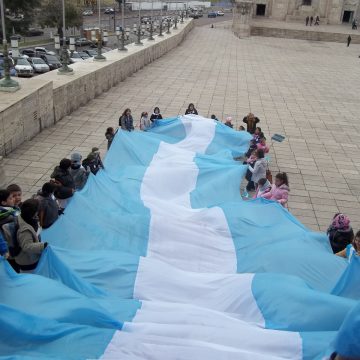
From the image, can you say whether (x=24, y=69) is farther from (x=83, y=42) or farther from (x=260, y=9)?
(x=260, y=9)

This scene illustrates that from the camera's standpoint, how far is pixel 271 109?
17750 millimetres

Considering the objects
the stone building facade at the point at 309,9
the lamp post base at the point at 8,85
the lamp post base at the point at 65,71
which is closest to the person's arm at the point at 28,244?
the lamp post base at the point at 8,85

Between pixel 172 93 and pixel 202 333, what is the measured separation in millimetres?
15602

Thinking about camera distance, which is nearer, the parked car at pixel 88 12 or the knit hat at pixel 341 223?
the knit hat at pixel 341 223

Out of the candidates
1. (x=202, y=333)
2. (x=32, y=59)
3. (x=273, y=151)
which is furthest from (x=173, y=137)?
(x=32, y=59)

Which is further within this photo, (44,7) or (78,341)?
(44,7)

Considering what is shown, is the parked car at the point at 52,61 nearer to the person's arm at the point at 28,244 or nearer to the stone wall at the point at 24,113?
the stone wall at the point at 24,113

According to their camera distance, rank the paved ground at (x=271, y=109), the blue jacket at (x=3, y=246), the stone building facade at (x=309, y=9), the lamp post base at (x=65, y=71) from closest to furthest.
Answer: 1. the blue jacket at (x=3, y=246)
2. the paved ground at (x=271, y=109)
3. the lamp post base at (x=65, y=71)
4. the stone building facade at (x=309, y=9)

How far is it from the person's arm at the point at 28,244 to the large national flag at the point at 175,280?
0.09 meters

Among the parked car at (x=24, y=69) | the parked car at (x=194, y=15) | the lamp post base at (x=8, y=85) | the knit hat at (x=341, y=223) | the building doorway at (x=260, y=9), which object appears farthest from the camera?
the parked car at (x=194, y=15)

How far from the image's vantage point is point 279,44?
1539 inches

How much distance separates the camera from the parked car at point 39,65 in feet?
86.1

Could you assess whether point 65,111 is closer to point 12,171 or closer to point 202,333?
point 12,171

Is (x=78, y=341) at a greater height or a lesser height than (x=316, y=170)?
greater
